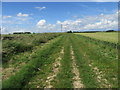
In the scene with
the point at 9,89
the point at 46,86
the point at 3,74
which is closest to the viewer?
the point at 9,89

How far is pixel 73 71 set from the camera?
1040cm

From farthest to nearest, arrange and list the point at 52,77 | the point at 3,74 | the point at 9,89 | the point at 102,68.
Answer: the point at 102,68
the point at 3,74
the point at 52,77
the point at 9,89

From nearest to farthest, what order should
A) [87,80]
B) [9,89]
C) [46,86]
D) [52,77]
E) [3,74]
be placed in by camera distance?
[9,89], [46,86], [87,80], [52,77], [3,74]

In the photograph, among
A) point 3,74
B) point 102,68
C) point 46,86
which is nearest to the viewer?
point 46,86

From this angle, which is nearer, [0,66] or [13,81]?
[13,81]

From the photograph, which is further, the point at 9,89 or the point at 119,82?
the point at 119,82

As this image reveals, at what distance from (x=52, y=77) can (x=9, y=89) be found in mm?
→ 2591

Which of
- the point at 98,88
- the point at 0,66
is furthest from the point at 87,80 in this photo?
the point at 0,66

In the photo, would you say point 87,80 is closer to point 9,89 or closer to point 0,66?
point 9,89

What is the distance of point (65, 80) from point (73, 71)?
72.4 inches

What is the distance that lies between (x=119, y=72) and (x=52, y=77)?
13.3 ft

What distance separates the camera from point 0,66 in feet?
39.0

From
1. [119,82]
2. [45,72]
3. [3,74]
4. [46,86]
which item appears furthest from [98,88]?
[3,74]

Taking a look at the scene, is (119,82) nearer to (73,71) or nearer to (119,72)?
(119,72)
